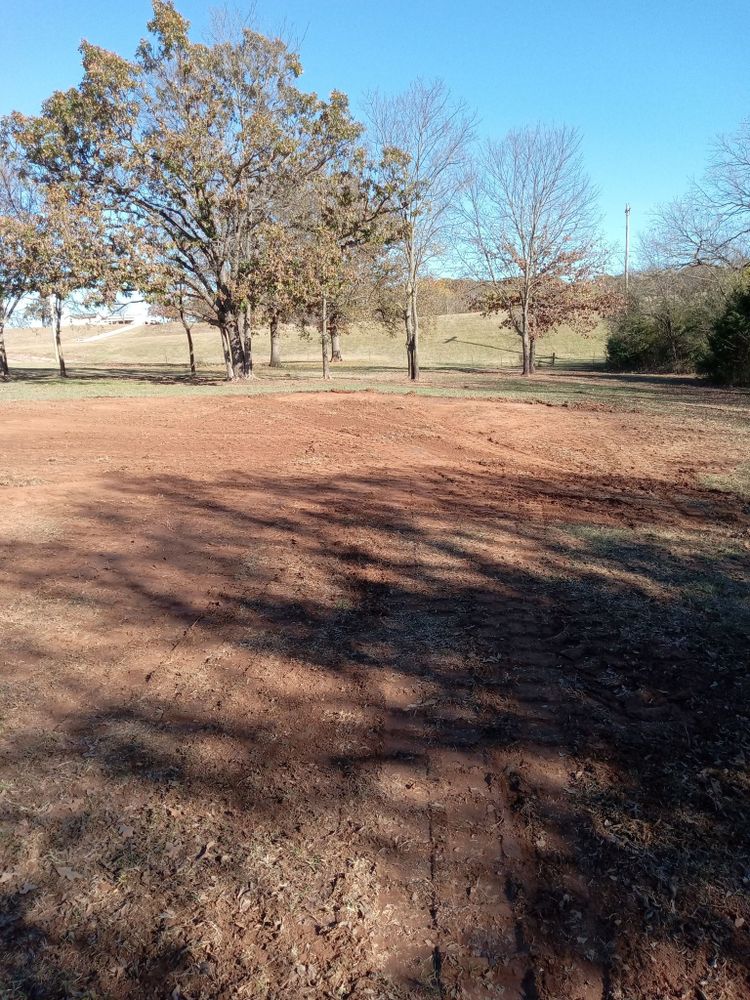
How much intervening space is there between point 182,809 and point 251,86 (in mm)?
30058

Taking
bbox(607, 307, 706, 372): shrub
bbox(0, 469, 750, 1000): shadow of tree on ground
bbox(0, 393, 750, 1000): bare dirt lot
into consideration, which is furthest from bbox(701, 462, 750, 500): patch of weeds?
bbox(607, 307, 706, 372): shrub

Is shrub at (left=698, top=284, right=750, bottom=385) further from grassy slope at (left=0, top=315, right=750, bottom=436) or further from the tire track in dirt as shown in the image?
the tire track in dirt

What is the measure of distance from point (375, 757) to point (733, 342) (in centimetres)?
2861

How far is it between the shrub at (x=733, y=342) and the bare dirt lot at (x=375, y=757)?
22771mm

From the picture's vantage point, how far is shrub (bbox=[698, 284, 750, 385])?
26062 mm

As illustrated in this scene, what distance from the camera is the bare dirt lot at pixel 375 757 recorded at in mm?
2188

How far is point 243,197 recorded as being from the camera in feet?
87.4

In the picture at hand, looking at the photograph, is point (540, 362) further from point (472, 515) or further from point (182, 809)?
point (182, 809)

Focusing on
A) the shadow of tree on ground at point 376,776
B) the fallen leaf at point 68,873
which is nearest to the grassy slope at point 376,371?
the shadow of tree on ground at point 376,776

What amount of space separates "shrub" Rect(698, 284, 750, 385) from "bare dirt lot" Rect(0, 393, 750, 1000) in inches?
896

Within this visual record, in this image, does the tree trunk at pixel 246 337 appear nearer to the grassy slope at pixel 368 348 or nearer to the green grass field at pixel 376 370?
the green grass field at pixel 376 370

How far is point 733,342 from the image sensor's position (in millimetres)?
26688

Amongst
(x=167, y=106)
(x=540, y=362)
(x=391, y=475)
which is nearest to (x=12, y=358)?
(x=167, y=106)

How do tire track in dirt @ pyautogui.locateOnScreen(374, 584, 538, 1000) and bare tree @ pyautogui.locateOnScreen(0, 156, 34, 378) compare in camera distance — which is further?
bare tree @ pyautogui.locateOnScreen(0, 156, 34, 378)
